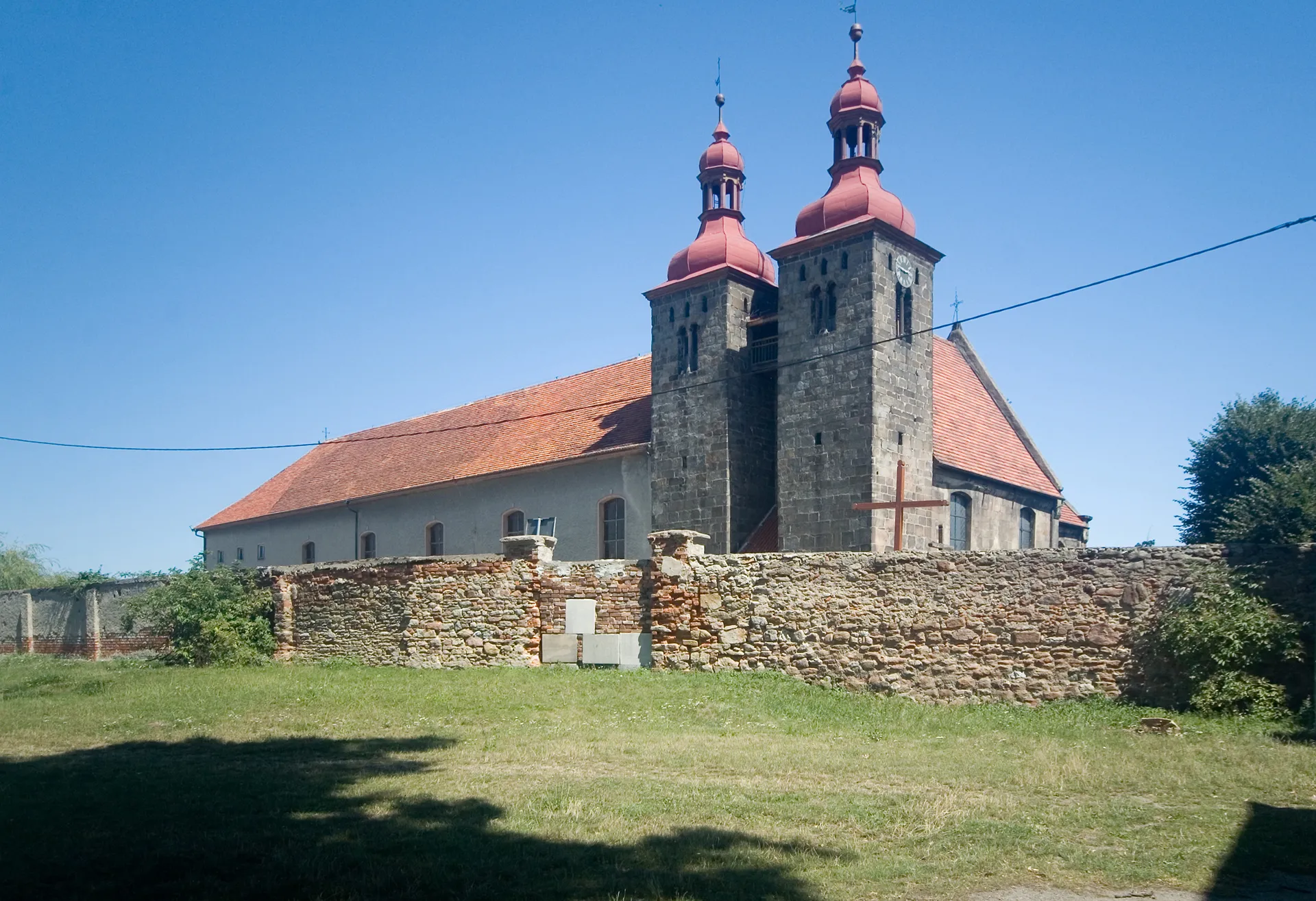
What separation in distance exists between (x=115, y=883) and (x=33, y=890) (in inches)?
17.1

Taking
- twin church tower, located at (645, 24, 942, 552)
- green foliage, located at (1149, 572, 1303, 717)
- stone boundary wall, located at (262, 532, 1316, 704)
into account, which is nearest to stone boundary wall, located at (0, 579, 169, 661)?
stone boundary wall, located at (262, 532, 1316, 704)

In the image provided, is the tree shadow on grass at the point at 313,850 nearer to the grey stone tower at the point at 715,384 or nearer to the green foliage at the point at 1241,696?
the green foliage at the point at 1241,696

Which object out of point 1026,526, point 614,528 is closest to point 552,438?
point 614,528

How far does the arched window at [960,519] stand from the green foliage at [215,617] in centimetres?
1631

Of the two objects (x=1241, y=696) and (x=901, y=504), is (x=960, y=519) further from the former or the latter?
(x=1241, y=696)

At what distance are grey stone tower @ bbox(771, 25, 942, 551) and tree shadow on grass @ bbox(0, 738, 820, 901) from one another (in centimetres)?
1590

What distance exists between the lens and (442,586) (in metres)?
19.7

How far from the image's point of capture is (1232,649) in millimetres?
12828

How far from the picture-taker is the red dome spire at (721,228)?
2764 cm

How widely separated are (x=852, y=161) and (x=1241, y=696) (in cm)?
1675

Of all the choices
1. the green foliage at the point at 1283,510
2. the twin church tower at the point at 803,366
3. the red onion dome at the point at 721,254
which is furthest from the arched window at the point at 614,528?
the green foliage at the point at 1283,510

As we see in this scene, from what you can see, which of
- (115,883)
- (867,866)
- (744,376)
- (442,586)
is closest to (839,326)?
(744,376)

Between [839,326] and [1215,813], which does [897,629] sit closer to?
[1215,813]

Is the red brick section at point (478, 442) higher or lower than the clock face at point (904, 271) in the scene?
lower
